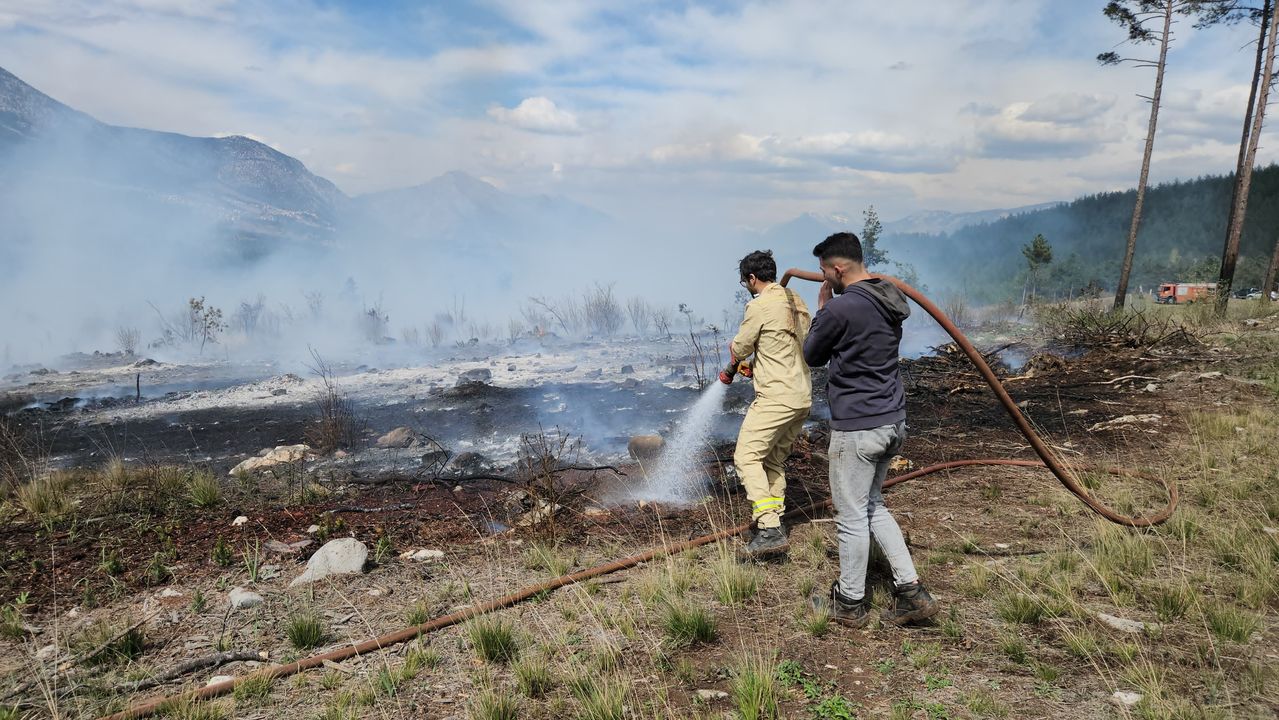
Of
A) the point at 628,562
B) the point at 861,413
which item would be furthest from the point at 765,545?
the point at 861,413

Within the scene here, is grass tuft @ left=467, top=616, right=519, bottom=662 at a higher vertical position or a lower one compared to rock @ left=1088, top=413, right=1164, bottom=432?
lower

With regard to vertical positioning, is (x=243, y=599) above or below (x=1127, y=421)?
below

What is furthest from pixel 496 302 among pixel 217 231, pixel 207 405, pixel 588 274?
pixel 207 405

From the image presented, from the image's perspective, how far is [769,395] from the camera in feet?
13.8

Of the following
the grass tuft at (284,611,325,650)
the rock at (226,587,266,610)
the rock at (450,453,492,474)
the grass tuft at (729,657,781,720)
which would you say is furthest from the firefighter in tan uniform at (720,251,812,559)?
the rock at (450,453,492,474)

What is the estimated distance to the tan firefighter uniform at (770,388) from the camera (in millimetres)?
4156

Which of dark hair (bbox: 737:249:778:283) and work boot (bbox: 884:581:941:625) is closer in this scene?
work boot (bbox: 884:581:941:625)

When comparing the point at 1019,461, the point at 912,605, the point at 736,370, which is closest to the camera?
the point at 912,605

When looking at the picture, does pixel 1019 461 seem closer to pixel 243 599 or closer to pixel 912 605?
pixel 912 605

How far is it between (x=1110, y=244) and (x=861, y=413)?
59.2 m

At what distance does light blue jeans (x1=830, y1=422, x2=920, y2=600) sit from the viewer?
311 centimetres

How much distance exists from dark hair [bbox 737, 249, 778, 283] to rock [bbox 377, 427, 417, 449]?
533cm

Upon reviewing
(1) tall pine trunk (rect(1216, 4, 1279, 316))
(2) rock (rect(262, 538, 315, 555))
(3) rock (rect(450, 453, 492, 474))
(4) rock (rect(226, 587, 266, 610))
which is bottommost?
(3) rock (rect(450, 453, 492, 474))

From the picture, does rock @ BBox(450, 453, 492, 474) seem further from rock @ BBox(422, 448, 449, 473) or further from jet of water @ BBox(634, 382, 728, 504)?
jet of water @ BBox(634, 382, 728, 504)
